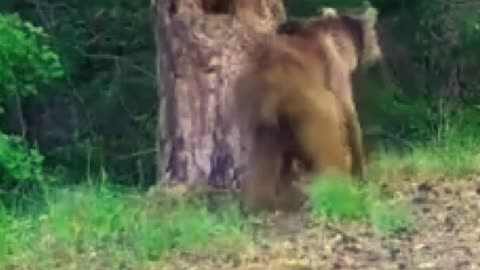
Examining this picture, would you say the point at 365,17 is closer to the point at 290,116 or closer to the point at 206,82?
the point at 206,82

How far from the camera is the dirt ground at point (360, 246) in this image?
6344mm

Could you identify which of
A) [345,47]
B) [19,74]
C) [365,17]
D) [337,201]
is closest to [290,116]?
[337,201]

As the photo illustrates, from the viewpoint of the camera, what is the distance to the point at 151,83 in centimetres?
1477

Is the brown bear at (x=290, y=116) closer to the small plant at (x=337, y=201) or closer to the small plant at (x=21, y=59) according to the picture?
the small plant at (x=337, y=201)

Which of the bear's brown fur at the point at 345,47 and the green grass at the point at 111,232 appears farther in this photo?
the bear's brown fur at the point at 345,47

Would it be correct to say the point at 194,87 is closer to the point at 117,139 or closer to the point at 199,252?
the point at 199,252

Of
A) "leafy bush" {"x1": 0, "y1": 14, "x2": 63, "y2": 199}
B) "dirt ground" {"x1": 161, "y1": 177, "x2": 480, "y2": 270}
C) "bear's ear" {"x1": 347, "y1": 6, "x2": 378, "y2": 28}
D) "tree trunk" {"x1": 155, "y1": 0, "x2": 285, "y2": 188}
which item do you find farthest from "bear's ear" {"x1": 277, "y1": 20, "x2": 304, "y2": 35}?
"leafy bush" {"x1": 0, "y1": 14, "x2": 63, "y2": 199}

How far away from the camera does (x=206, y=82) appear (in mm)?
8250

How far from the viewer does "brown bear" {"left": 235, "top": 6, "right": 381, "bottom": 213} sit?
760 centimetres

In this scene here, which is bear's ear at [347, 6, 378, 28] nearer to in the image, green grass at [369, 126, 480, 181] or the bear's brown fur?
the bear's brown fur

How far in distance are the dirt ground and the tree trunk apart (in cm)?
88

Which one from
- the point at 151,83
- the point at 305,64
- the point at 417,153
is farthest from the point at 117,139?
the point at 305,64

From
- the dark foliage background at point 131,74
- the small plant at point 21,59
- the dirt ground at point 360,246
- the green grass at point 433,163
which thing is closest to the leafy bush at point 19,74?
the small plant at point 21,59

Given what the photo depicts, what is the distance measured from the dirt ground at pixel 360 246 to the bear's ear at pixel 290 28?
1.21 meters
